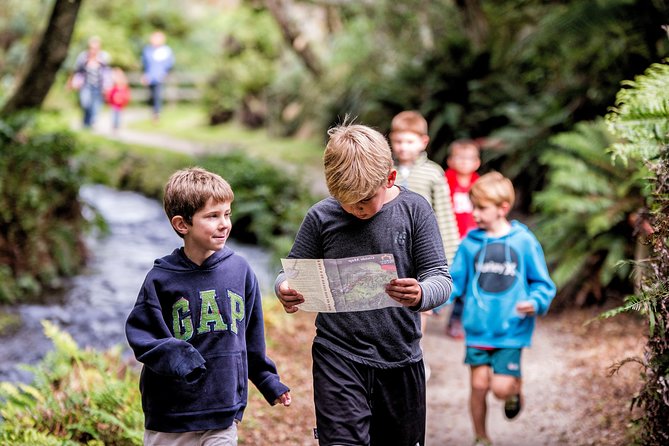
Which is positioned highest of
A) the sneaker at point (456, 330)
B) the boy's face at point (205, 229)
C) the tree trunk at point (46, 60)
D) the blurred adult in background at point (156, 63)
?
the blurred adult in background at point (156, 63)

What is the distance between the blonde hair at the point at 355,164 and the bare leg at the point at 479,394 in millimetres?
2101

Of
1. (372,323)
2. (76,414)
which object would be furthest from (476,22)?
(372,323)

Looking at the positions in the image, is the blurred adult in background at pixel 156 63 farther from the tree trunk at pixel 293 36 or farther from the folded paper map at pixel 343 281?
the folded paper map at pixel 343 281

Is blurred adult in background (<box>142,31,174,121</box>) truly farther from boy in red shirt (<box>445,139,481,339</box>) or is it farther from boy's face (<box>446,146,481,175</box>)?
boy's face (<box>446,146,481,175</box>)

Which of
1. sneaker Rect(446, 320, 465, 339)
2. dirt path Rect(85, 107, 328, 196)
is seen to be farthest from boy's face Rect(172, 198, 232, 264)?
dirt path Rect(85, 107, 328, 196)

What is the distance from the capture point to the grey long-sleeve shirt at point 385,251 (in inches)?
134

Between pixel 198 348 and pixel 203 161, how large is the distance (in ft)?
31.8

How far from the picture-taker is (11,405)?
16.0 feet

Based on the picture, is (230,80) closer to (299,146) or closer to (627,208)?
(299,146)

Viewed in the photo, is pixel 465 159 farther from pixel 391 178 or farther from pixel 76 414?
pixel 76 414

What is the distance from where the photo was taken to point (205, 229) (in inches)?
130

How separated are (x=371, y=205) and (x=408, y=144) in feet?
7.11

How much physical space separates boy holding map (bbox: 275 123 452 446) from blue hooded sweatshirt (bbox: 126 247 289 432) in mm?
248

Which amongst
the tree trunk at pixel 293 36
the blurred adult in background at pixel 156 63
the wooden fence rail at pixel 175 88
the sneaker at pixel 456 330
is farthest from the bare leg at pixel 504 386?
the wooden fence rail at pixel 175 88
